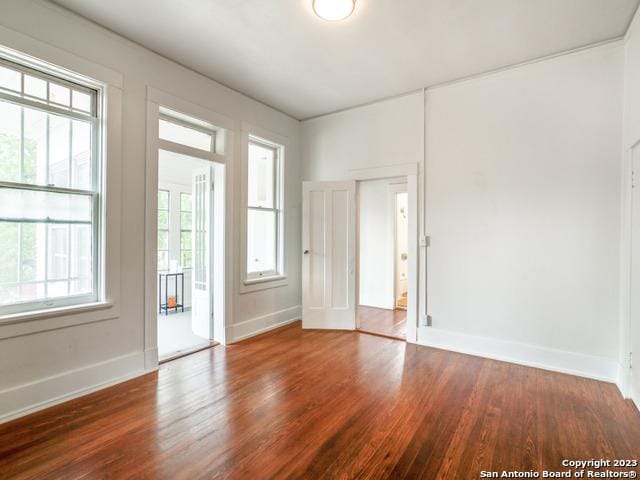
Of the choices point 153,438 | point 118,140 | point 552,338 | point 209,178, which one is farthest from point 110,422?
point 552,338

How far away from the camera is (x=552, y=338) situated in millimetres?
3252

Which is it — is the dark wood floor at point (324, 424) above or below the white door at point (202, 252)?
below

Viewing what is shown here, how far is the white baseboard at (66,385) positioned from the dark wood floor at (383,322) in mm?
2882

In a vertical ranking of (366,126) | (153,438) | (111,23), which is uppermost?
(111,23)

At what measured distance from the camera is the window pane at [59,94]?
264cm

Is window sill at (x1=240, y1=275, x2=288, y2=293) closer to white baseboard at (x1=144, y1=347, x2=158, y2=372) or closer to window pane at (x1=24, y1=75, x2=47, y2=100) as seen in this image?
white baseboard at (x1=144, y1=347, x2=158, y2=372)

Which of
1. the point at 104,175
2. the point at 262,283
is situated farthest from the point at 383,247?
the point at 104,175

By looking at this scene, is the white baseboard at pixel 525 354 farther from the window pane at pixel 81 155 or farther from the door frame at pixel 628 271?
the window pane at pixel 81 155

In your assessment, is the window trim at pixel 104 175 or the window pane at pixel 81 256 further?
the window pane at pixel 81 256

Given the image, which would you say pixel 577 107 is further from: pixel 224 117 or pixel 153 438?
pixel 153 438

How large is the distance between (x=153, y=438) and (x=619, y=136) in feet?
14.8

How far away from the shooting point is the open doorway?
5.85m

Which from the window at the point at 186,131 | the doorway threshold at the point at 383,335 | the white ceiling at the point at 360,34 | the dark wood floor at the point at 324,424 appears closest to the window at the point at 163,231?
the window at the point at 186,131

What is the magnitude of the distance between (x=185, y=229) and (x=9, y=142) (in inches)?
169
